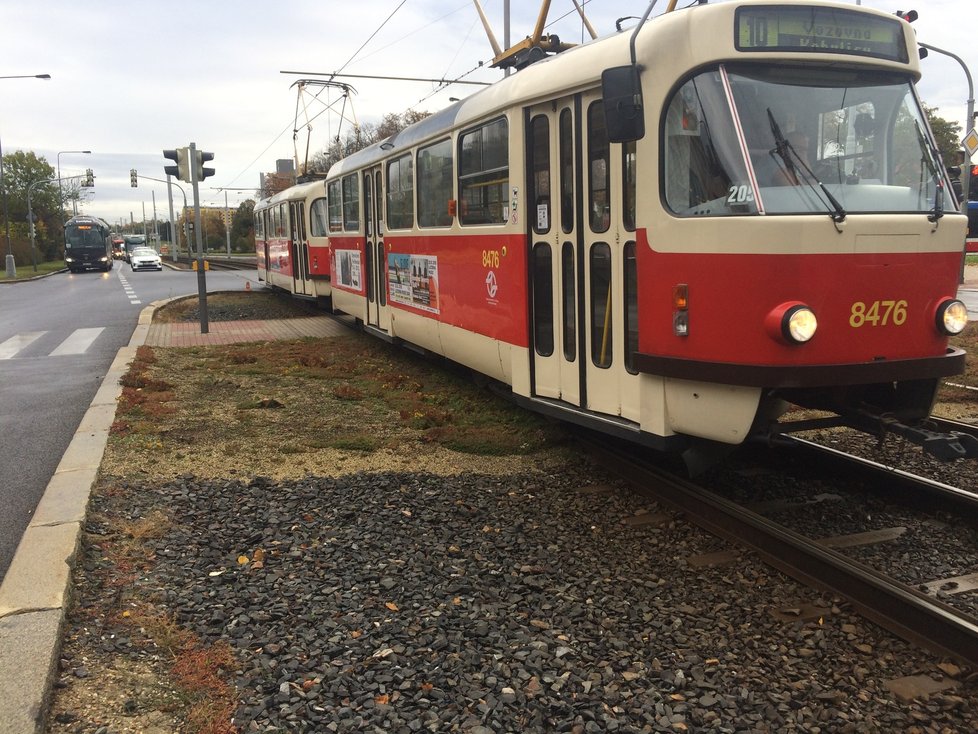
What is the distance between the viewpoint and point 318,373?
1069 cm

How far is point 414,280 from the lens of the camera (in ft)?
31.9

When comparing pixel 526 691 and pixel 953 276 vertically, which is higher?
pixel 953 276

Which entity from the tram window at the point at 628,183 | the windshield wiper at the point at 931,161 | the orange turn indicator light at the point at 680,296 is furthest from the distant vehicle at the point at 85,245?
the windshield wiper at the point at 931,161

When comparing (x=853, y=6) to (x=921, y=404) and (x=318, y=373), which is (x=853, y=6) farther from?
(x=318, y=373)

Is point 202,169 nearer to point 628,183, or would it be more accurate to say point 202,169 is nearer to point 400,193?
point 400,193

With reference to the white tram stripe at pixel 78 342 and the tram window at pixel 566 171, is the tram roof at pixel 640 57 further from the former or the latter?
the white tram stripe at pixel 78 342

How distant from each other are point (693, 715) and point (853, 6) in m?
4.08

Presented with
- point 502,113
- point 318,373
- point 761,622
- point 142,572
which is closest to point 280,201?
point 318,373

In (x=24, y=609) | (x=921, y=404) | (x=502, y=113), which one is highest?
(x=502, y=113)

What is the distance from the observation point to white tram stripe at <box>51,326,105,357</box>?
43.1 ft

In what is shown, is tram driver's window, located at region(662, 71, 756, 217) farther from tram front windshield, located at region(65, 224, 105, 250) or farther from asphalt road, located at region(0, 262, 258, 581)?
tram front windshield, located at region(65, 224, 105, 250)

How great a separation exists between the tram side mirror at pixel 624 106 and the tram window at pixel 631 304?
738 millimetres

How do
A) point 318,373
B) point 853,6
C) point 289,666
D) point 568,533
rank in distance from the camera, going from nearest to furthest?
point 289,666, point 853,6, point 568,533, point 318,373

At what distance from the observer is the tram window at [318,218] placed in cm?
1598
